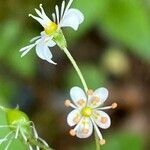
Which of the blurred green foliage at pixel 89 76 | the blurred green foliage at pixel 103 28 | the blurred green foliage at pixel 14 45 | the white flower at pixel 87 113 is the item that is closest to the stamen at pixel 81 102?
the white flower at pixel 87 113

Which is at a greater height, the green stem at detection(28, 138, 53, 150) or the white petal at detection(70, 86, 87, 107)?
the white petal at detection(70, 86, 87, 107)

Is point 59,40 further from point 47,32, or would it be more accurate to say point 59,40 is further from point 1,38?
point 1,38

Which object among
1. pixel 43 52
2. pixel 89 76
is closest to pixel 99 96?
pixel 43 52

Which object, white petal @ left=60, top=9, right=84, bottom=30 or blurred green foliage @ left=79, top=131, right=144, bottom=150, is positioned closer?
white petal @ left=60, top=9, right=84, bottom=30

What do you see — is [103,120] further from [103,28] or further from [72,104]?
[103,28]

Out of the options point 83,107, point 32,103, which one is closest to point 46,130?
point 32,103

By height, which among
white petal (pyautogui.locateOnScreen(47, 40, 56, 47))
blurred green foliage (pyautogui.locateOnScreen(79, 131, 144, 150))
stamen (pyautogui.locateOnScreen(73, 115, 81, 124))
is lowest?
blurred green foliage (pyautogui.locateOnScreen(79, 131, 144, 150))

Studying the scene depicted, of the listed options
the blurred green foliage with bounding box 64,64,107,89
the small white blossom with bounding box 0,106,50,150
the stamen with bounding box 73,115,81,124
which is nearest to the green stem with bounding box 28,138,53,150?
the small white blossom with bounding box 0,106,50,150

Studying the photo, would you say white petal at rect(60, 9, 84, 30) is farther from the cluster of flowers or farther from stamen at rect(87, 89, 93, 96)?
stamen at rect(87, 89, 93, 96)
